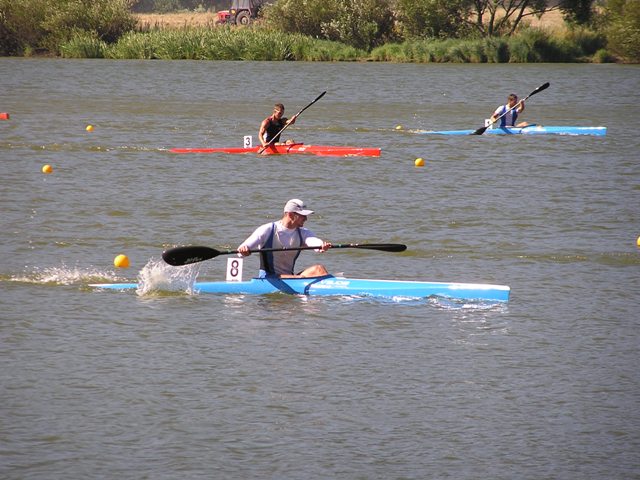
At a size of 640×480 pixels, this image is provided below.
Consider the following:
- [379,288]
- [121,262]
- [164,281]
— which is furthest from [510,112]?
[164,281]

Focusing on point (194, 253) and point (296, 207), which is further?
point (194, 253)

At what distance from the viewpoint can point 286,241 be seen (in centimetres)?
1389

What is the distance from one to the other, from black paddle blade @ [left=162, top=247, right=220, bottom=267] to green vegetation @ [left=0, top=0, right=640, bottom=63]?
45.1 metres

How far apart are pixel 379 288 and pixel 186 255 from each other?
2.33 m

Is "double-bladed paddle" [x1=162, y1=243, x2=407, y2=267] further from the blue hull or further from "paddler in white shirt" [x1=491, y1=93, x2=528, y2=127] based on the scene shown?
"paddler in white shirt" [x1=491, y1=93, x2=528, y2=127]

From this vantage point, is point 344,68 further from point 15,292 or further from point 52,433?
point 52,433

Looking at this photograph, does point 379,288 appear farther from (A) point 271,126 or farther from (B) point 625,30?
(B) point 625,30

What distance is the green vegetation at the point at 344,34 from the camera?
58.3 metres

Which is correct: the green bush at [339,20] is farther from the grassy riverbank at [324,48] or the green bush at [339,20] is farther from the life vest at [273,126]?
the life vest at [273,126]

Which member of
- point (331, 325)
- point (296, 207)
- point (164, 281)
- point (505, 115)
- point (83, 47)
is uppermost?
point (83, 47)

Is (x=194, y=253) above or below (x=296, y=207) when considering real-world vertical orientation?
below

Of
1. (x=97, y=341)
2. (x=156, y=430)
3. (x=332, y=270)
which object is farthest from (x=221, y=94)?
(x=156, y=430)

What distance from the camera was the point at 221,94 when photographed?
44500 millimetres

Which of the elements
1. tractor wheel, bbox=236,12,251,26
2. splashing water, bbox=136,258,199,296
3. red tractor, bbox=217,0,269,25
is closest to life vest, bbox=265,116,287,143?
splashing water, bbox=136,258,199,296
